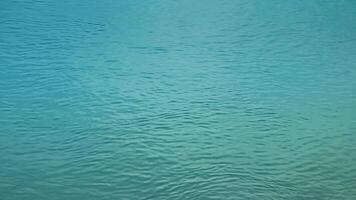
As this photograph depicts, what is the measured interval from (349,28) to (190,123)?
4314mm

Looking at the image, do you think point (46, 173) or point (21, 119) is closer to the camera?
point (46, 173)

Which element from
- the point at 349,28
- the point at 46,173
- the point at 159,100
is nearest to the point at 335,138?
the point at 159,100

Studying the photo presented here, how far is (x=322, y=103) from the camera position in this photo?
572cm

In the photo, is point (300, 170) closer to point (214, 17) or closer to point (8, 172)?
point (8, 172)

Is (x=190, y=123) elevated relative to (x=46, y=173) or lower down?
elevated

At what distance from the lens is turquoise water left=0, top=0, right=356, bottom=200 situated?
424cm

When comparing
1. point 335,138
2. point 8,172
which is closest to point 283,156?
point 335,138

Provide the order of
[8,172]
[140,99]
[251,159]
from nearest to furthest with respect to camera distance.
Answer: [8,172] → [251,159] → [140,99]

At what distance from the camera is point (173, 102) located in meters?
5.68

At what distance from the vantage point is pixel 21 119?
5.11m

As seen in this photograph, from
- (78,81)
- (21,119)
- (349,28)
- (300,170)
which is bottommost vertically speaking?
(300,170)

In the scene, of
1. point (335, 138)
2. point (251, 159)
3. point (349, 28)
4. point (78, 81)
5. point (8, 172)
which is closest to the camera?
point (8, 172)

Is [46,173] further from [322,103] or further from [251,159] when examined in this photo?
[322,103]

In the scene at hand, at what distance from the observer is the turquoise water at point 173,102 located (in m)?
4.24
